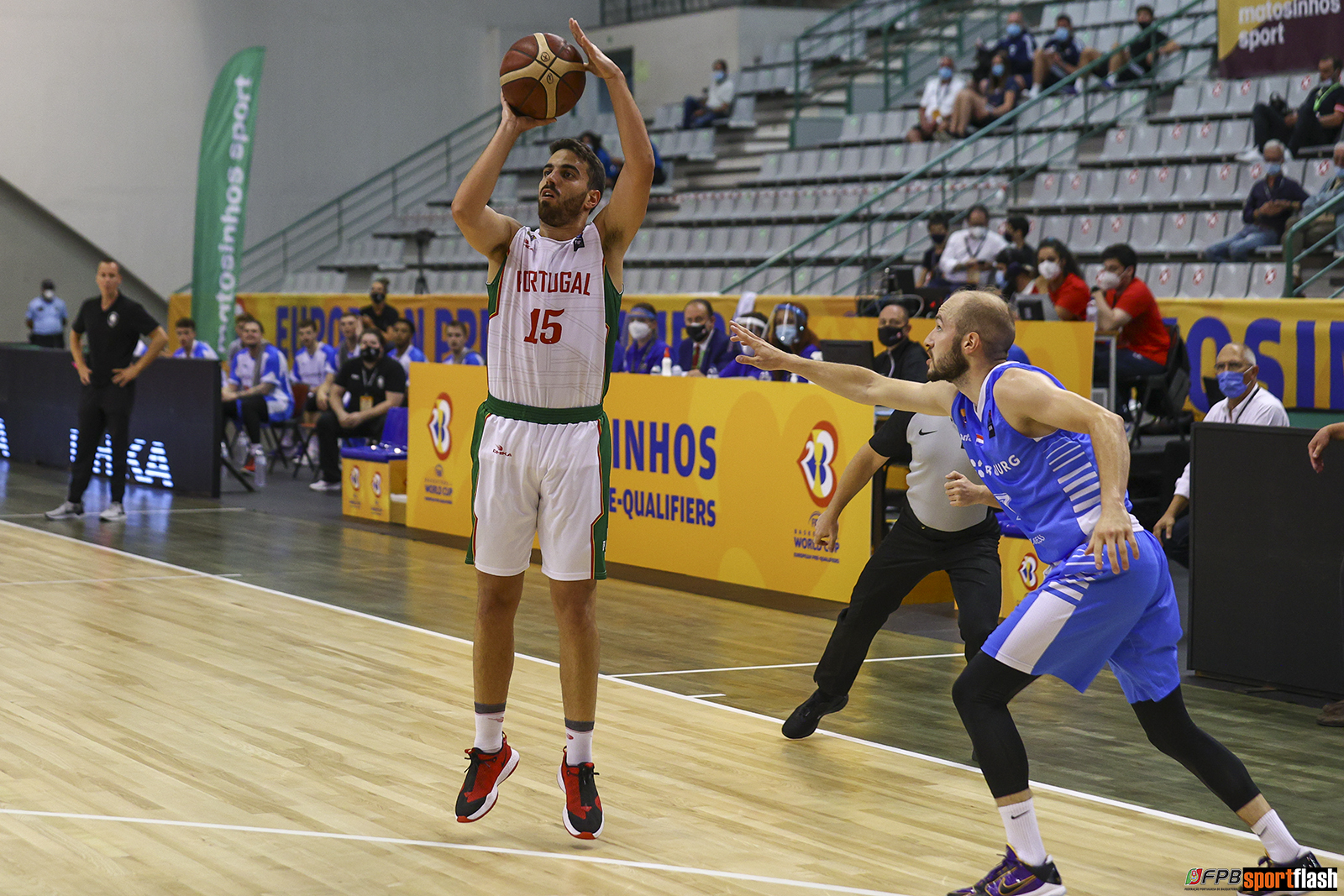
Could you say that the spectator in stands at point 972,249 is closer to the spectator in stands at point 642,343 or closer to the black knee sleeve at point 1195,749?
the spectator in stands at point 642,343

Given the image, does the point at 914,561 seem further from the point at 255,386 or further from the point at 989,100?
the point at 989,100

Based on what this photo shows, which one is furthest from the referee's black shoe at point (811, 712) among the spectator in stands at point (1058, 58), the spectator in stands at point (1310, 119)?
the spectator in stands at point (1058, 58)

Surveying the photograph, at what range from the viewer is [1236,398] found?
8.82 m

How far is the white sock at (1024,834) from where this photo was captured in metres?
4.17

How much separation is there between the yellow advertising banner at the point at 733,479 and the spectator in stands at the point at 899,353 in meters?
0.44

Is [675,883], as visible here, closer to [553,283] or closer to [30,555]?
[553,283]

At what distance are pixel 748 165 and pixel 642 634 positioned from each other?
16.4 metres

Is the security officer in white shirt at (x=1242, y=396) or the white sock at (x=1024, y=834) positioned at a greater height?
the security officer in white shirt at (x=1242, y=396)

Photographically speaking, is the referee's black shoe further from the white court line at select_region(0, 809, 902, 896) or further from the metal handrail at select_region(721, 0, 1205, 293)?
the metal handrail at select_region(721, 0, 1205, 293)

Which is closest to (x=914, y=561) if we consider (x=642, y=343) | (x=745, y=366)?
(x=745, y=366)

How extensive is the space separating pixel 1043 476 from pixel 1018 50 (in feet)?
54.5

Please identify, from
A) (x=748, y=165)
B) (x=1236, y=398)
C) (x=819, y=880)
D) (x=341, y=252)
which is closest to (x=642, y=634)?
(x=1236, y=398)

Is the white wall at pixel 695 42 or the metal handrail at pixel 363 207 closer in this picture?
the white wall at pixel 695 42

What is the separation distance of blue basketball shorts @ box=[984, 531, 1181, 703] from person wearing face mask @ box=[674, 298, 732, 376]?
27.1 feet
